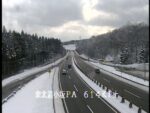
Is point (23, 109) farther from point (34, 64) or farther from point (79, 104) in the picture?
point (34, 64)

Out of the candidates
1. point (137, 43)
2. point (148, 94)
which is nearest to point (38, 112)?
point (148, 94)

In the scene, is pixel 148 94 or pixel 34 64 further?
pixel 34 64

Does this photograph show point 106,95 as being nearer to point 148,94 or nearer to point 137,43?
point 148,94

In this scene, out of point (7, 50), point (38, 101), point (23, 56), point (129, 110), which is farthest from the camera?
point (23, 56)

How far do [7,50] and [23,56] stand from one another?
80.2 feet

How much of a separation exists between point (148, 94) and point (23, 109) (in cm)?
1640

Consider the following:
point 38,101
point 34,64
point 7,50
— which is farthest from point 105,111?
point 34,64

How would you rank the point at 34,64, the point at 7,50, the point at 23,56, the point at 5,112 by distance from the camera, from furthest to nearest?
the point at 34,64
the point at 23,56
the point at 7,50
the point at 5,112

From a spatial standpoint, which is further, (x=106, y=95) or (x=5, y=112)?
(x=106, y=95)

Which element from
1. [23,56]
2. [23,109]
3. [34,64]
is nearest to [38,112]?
[23,109]

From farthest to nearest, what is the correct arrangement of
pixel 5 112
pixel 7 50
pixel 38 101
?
1. pixel 7 50
2. pixel 38 101
3. pixel 5 112

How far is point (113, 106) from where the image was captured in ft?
123

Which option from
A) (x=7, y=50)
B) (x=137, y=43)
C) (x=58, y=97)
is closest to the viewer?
(x=58, y=97)

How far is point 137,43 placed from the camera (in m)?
168
